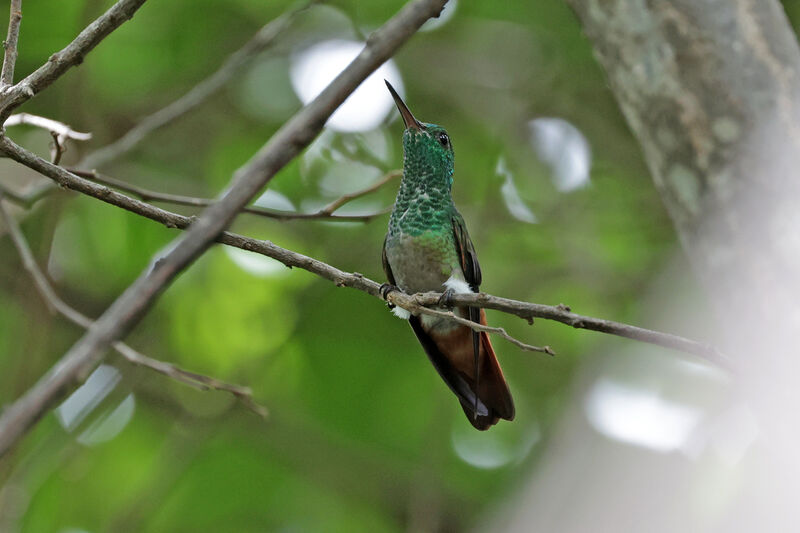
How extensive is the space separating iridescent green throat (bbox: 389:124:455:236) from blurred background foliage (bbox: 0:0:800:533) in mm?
1183

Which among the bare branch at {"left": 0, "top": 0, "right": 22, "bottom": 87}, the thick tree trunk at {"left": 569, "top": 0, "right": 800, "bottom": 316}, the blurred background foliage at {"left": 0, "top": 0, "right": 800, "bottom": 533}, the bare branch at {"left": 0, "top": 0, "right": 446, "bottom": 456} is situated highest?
the bare branch at {"left": 0, "top": 0, "right": 446, "bottom": 456}

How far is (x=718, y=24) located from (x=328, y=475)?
338cm

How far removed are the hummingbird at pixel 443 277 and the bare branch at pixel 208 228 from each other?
2093 millimetres

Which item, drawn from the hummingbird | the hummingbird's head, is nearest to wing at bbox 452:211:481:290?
the hummingbird

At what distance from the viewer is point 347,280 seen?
2.09 metres

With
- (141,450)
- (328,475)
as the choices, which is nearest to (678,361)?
(328,475)

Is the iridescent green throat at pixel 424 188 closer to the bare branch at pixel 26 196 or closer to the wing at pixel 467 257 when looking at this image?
the wing at pixel 467 257

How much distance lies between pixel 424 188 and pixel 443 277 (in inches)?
16.6

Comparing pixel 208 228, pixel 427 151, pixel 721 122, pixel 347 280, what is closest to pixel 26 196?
pixel 427 151

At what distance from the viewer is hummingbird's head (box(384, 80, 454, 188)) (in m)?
3.66

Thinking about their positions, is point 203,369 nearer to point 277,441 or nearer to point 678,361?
point 277,441

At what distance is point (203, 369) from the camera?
506 cm

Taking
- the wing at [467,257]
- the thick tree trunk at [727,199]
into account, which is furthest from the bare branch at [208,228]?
the wing at [467,257]

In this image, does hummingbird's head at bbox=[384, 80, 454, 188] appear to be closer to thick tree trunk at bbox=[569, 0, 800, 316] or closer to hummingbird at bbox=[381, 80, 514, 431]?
hummingbird at bbox=[381, 80, 514, 431]
